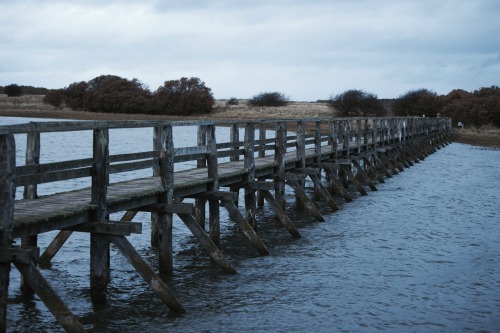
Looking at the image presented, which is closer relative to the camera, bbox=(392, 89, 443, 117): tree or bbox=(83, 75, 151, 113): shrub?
bbox=(392, 89, 443, 117): tree

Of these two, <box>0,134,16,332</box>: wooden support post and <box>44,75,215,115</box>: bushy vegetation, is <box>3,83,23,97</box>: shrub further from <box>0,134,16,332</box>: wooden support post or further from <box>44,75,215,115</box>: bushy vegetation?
<box>0,134,16,332</box>: wooden support post

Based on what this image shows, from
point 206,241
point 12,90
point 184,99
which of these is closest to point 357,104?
point 184,99

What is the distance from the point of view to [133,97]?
94.7 metres

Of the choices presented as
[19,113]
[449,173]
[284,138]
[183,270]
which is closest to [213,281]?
[183,270]

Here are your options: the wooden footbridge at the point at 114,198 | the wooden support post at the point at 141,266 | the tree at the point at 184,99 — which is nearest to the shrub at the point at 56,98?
the tree at the point at 184,99

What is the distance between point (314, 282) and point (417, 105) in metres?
78.3

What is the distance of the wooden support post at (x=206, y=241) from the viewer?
35.6 ft

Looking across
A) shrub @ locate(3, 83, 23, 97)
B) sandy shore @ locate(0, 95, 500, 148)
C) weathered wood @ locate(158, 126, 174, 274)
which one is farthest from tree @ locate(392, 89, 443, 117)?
shrub @ locate(3, 83, 23, 97)

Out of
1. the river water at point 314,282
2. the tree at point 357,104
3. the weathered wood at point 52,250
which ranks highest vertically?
the tree at point 357,104

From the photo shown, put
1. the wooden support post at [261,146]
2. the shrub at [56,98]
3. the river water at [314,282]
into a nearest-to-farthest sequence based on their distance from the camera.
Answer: the river water at [314,282] → the wooden support post at [261,146] → the shrub at [56,98]

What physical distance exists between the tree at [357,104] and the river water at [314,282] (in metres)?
64.6

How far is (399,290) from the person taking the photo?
35.8ft

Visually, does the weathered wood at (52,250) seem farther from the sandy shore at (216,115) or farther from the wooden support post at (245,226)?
the sandy shore at (216,115)

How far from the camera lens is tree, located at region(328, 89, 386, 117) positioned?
270ft
